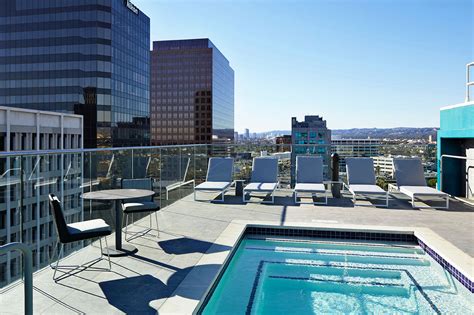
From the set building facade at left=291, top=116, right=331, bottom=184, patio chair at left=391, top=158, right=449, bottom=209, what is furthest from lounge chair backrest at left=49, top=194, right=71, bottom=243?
building facade at left=291, top=116, right=331, bottom=184

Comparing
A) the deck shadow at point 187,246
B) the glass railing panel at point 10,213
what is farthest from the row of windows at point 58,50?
the glass railing panel at point 10,213

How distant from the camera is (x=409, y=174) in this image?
785cm

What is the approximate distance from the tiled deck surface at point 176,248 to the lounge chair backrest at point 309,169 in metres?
0.59

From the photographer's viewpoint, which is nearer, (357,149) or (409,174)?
(409,174)

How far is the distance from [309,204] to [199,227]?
9.33ft

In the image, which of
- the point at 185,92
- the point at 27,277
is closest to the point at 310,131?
the point at 185,92

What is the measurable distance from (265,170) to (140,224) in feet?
11.8

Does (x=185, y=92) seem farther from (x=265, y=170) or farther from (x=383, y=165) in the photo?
(x=383, y=165)

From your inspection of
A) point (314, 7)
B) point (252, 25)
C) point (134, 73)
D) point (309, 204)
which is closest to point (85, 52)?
point (134, 73)

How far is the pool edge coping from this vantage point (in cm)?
290

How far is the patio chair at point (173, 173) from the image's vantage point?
6734 mm

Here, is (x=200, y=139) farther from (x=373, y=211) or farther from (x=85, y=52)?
(x=373, y=211)

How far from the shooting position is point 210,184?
311 inches

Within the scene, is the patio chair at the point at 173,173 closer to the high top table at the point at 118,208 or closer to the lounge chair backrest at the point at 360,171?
the high top table at the point at 118,208
